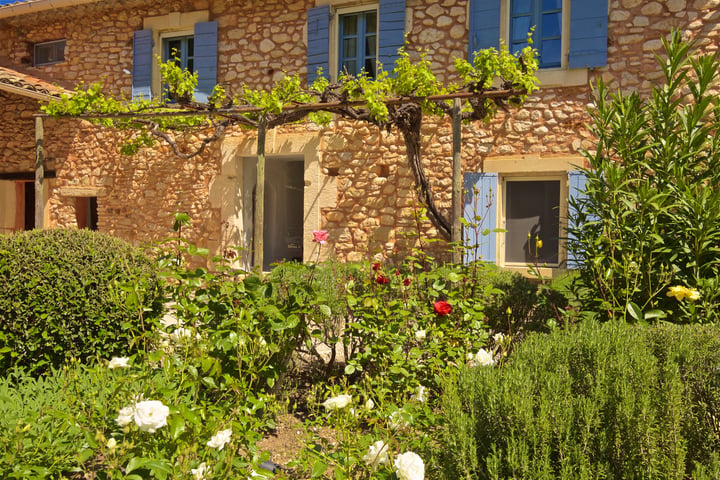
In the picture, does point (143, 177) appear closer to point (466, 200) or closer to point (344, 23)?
point (344, 23)

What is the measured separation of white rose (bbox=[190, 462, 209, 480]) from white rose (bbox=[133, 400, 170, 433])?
0.79ft

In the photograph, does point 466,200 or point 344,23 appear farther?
point 344,23

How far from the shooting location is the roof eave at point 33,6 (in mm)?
8624

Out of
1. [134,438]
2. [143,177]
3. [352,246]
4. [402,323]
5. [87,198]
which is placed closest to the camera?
[134,438]

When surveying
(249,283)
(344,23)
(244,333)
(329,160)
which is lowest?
(244,333)

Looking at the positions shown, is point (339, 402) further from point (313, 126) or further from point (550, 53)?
point (313, 126)

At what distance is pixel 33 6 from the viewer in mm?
8883

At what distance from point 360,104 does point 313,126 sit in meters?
2.39

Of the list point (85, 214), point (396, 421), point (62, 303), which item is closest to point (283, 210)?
point (85, 214)

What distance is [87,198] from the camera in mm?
9688

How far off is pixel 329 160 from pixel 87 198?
475 cm

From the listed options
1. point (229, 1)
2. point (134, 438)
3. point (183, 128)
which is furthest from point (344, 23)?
point (134, 438)

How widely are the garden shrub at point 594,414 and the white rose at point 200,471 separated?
0.81m

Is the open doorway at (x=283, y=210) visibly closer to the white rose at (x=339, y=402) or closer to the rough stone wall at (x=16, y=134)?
Answer: the rough stone wall at (x=16, y=134)
